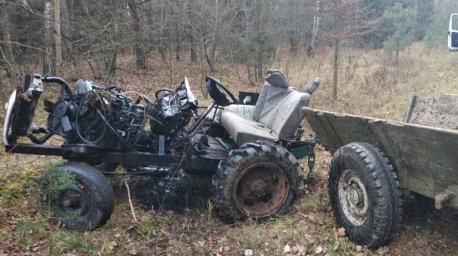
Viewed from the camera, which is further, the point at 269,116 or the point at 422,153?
the point at 269,116

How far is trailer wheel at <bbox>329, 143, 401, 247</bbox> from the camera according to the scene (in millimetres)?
3895

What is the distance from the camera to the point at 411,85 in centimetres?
1582

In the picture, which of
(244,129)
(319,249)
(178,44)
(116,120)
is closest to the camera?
(319,249)

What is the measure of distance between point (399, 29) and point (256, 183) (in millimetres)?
23152

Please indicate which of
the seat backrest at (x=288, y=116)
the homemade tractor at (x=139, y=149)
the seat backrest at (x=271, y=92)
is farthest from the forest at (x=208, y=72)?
the seat backrest at (x=271, y=92)

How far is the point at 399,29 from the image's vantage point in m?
25.3

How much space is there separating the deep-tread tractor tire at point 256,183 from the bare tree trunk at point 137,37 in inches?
454

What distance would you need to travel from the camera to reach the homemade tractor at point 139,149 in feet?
14.9

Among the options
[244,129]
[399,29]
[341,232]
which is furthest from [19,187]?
[399,29]

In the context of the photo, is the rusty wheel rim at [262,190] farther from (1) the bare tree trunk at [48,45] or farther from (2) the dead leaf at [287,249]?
(1) the bare tree trunk at [48,45]

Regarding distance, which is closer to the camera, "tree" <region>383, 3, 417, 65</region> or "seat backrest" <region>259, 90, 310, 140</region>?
"seat backrest" <region>259, 90, 310, 140</region>

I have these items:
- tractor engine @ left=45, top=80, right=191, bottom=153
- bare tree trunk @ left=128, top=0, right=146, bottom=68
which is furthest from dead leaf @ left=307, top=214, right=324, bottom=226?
bare tree trunk @ left=128, top=0, right=146, bottom=68

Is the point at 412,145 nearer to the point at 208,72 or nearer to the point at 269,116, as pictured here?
the point at 269,116

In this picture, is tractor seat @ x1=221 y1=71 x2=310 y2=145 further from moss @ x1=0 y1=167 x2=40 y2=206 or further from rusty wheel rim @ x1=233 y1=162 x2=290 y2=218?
moss @ x1=0 y1=167 x2=40 y2=206
